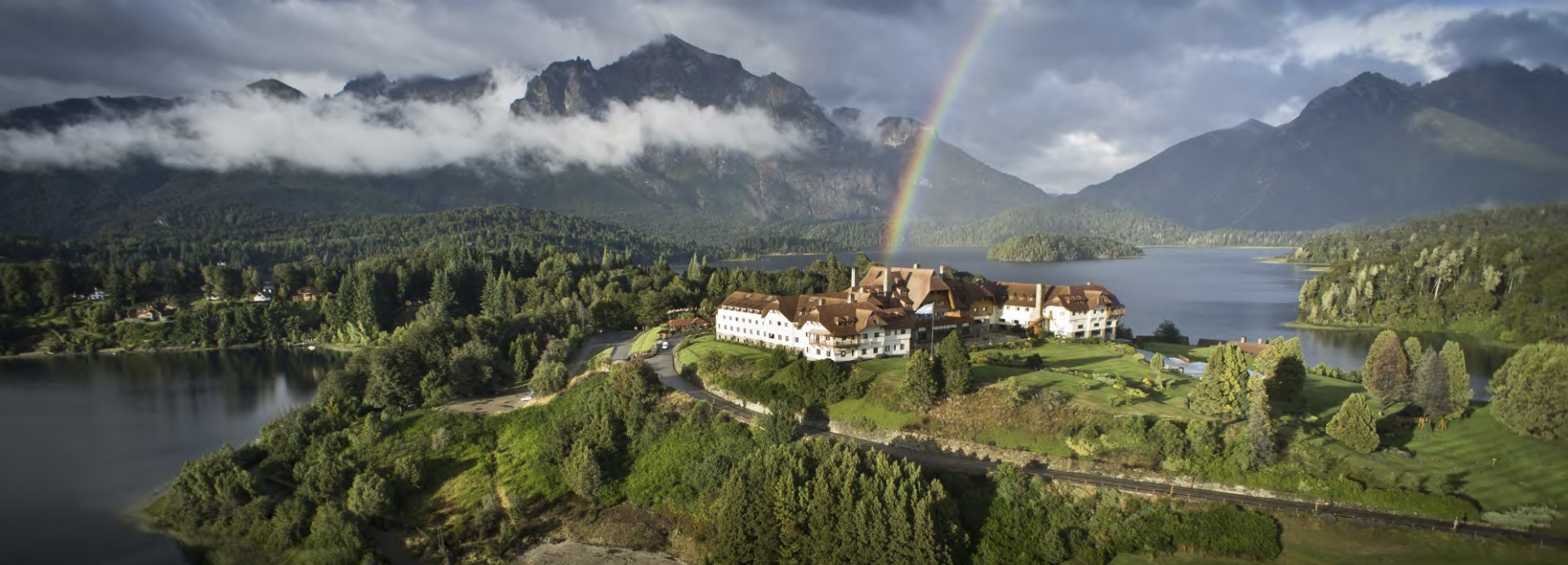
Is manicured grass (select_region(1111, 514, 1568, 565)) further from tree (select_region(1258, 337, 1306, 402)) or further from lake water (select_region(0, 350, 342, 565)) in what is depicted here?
lake water (select_region(0, 350, 342, 565))

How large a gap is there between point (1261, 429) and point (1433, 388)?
43.2ft

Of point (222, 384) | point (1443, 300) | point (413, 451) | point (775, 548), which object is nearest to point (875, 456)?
point (775, 548)

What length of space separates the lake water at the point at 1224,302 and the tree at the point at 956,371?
46053 mm

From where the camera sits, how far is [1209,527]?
29406mm

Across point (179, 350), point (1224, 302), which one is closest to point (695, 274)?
point (179, 350)

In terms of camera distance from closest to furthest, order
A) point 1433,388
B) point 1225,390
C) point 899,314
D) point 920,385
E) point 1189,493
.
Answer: point 1189,493, point 1225,390, point 1433,388, point 920,385, point 899,314

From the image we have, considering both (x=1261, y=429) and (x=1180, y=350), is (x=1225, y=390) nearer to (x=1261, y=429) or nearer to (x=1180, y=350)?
(x=1261, y=429)

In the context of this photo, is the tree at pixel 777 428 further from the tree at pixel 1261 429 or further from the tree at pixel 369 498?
the tree at pixel 1261 429

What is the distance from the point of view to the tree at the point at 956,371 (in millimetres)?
40000

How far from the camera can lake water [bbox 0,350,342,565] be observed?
122 ft

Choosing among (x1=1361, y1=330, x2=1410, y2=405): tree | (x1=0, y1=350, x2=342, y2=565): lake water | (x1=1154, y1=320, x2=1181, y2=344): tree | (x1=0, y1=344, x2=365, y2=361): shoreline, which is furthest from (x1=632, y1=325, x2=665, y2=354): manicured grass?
(x1=1361, y1=330, x2=1410, y2=405): tree

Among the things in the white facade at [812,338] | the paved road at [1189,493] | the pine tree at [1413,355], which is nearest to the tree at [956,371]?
the paved road at [1189,493]

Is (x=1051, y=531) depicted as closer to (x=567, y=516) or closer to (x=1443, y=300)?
(x=567, y=516)

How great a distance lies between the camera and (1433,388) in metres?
37.5
